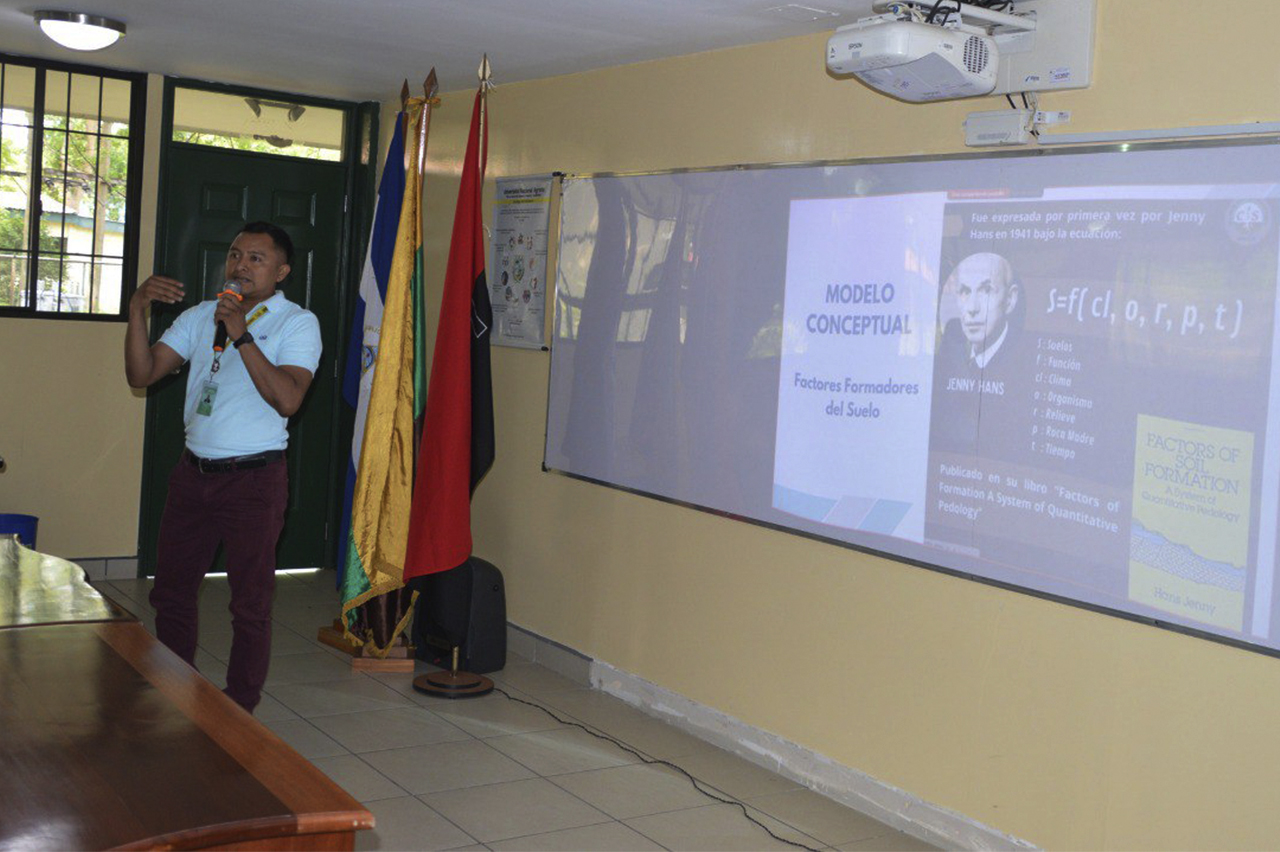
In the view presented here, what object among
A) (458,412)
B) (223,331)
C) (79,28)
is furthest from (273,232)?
(79,28)

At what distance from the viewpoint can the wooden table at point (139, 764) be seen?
1740 millimetres

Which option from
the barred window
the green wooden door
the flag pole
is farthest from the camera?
the green wooden door

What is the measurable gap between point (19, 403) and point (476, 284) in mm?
2484

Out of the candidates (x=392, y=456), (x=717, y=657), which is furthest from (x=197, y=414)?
(x=717, y=657)

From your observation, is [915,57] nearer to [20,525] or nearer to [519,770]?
[519,770]

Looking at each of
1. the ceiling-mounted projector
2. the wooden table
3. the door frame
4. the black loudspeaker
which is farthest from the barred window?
the ceiling-mounted projector

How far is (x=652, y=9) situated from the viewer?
3.90 metres

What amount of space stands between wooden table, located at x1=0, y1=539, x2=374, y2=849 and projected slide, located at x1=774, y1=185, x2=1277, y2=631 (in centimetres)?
202

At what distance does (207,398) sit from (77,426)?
8.60ft

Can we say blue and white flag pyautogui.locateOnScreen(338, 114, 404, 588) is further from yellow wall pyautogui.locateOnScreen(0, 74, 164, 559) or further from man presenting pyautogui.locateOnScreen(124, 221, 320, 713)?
yellow wall pyautogui.locateOnScreen(0, 74, 164, 559)

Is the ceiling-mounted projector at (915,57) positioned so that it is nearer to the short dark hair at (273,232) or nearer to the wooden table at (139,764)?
the short dark hair at (273,232)

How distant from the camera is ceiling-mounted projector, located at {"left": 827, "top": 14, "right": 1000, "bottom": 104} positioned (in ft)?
9.97

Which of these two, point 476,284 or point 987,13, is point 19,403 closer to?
point 476,284

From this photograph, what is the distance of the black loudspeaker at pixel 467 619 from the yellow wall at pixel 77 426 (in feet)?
6.46
